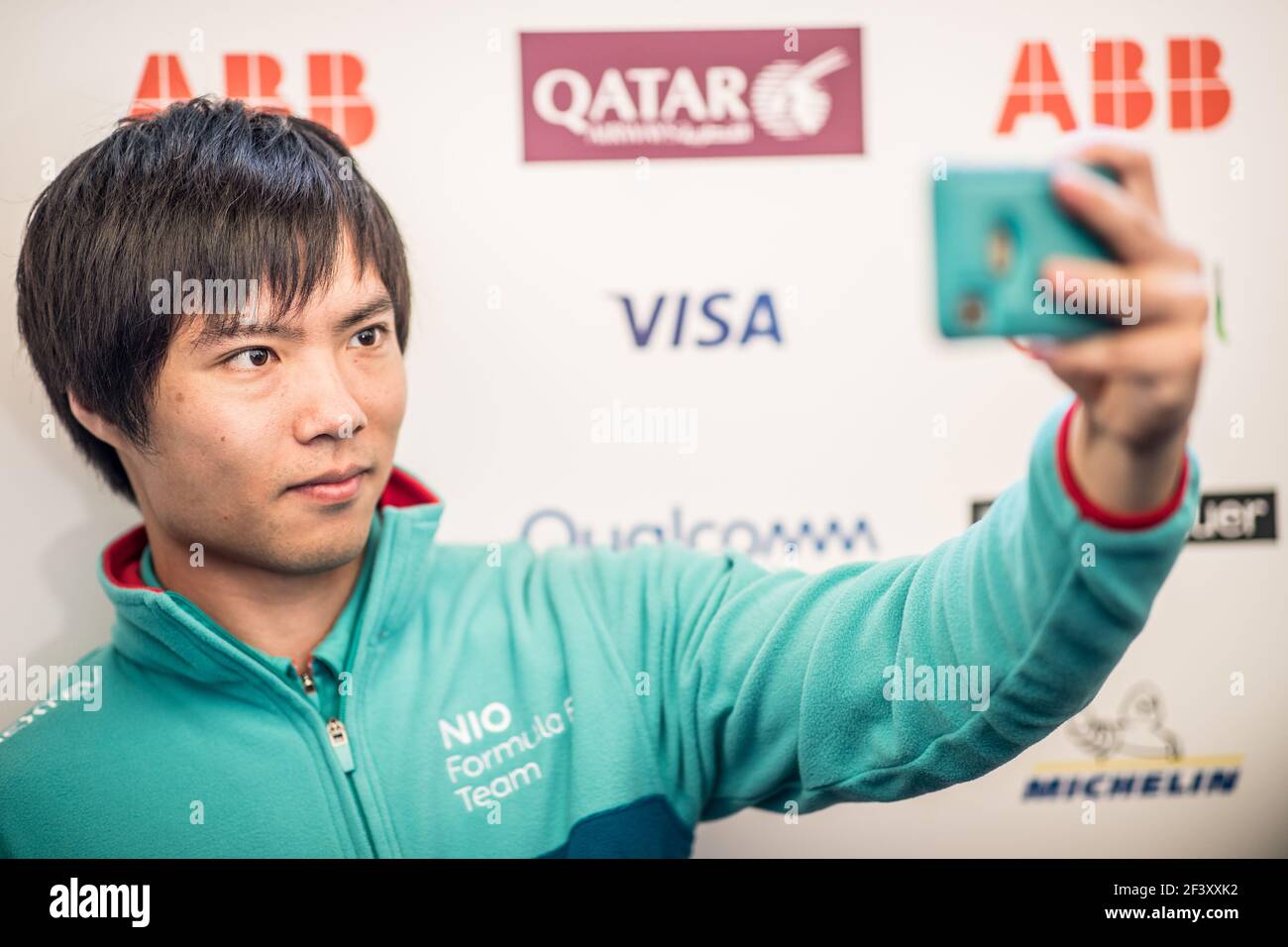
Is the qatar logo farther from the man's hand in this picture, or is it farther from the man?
the man's hand

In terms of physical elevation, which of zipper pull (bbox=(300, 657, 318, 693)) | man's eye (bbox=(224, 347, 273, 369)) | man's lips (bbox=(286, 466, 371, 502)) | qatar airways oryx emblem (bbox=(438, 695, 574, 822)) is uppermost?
man's eye (bbox=(224, 347, 273, 369))

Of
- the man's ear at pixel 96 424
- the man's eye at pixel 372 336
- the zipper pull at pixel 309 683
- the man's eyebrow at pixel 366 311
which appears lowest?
the zipper pull at pixel 309 683

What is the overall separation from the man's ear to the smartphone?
75 cm

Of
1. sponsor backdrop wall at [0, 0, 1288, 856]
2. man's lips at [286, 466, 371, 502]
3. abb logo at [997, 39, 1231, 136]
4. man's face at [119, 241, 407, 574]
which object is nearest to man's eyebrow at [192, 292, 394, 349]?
man's face at [119, 241, 407, 574]

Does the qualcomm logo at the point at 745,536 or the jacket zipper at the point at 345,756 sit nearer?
the jacket zipper at the point at 345,756

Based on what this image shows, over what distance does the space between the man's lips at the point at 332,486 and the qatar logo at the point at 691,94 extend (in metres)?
0.41

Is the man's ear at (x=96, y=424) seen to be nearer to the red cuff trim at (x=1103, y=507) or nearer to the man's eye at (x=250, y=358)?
the man's eye at (x=250, y=358)

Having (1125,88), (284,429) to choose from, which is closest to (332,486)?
(284,429)

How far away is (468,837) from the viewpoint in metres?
0.98

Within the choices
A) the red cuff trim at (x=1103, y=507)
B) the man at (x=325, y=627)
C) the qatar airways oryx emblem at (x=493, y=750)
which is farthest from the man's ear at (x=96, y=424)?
the red cuff trim at (x=1103, y=507)

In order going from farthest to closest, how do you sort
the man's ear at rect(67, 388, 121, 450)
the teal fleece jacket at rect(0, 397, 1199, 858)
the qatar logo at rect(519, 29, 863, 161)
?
the qatar logo at rect(519, 29, 863, 161)
the man's ear at rect(67, 388, 121, 450)
the teal fleece jacket at rect(0, 397, 1199, 858)

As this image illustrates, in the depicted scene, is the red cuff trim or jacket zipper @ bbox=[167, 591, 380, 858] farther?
jacket zipper @ bbox=[167, 591, 380, 858]

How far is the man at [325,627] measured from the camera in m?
0.93

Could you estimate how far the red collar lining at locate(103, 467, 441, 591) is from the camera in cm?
104
